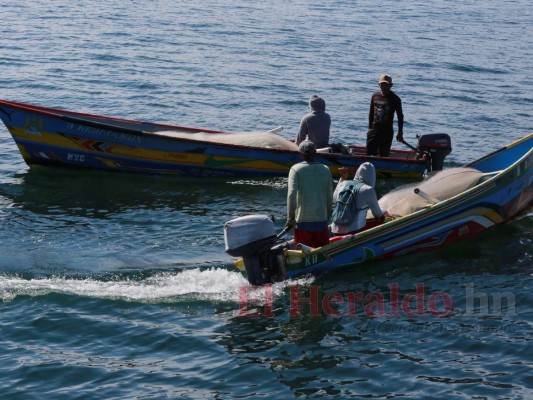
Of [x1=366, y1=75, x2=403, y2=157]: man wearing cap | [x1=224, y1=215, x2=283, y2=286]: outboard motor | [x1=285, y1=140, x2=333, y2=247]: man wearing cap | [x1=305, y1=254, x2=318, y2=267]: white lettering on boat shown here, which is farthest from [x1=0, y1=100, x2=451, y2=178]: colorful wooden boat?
[x1=224, y1=215, x2=283, y2=286]: outboard motor

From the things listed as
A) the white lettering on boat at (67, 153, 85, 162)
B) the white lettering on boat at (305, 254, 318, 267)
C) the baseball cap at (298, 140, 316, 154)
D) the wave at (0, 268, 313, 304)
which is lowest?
the wave at (0, 268, 313, 304)

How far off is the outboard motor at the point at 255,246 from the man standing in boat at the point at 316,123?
205 inches

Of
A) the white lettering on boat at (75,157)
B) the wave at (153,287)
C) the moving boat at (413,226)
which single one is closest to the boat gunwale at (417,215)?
the moving boat at (413,226)

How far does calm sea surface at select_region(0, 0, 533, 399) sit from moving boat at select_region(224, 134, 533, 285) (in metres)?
0.25

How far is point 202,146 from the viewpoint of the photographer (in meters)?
17.8

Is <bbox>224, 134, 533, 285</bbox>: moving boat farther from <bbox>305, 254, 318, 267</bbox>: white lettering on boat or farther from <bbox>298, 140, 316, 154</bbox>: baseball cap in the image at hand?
<bbox>298, 140, 316, 154</bbox>: baseball cap

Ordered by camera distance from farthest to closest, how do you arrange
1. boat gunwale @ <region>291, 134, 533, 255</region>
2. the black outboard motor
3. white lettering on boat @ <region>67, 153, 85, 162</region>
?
white lettering on boat @ <region>67, 153, 85, 162</region> < the black outboard motor < boat gunwale @ <region>291, 134, 533, 255</region>

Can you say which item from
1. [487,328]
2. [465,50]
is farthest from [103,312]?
[465,50]

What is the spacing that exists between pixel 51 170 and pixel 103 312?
719 cm

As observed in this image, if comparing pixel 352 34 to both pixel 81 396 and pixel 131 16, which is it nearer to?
pixel 131 16

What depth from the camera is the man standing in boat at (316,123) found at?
16.8 m

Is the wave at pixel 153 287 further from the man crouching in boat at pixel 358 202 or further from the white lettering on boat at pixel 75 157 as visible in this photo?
the white lettering on boat at pixel 75 157

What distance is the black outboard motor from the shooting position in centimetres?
1727

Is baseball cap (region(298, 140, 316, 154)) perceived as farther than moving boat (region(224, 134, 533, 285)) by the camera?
No
